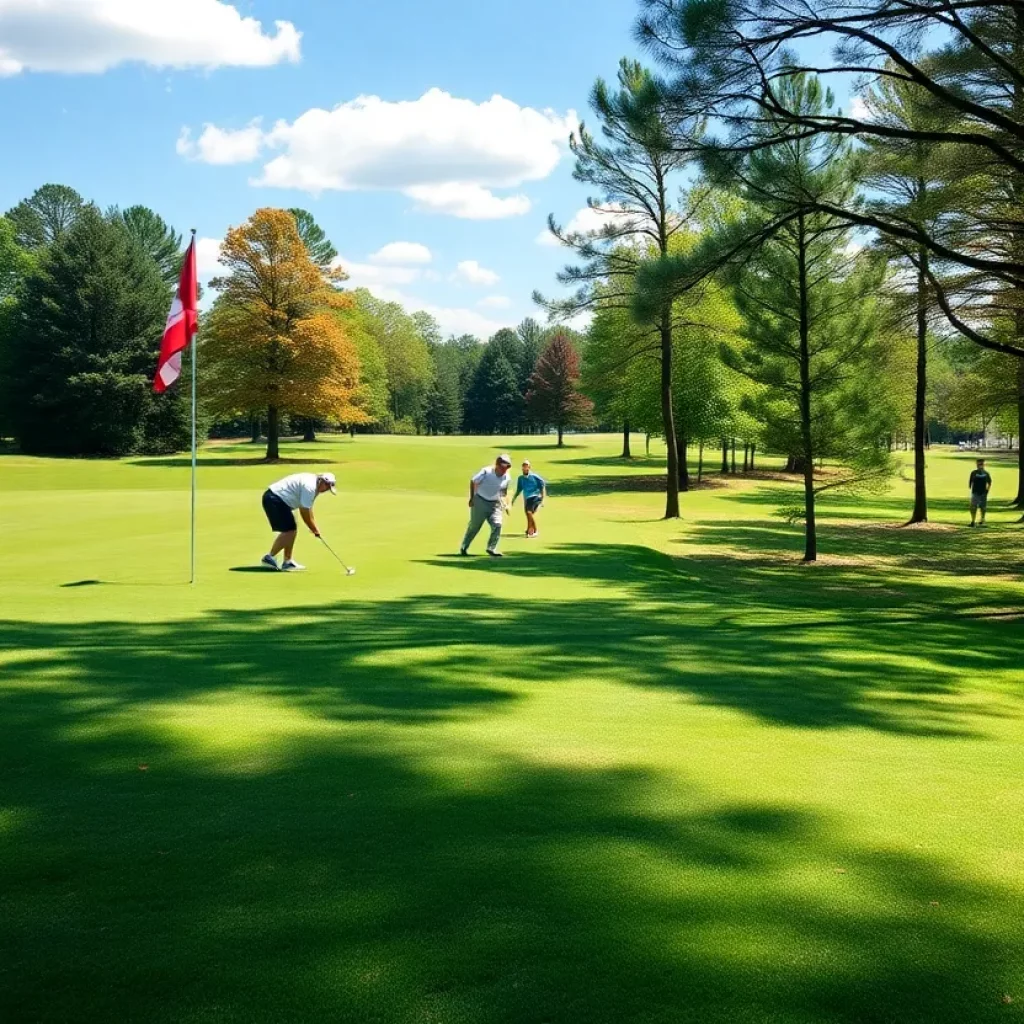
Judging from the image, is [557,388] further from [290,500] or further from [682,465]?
[290,500]

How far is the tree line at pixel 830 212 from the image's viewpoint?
1312 cm

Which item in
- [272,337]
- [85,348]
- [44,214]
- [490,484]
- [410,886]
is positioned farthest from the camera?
[44,214]

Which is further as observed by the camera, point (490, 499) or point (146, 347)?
point (146, 347)

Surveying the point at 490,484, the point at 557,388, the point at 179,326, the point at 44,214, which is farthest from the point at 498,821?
the point at 44,214

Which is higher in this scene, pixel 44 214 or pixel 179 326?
pixel 44 214

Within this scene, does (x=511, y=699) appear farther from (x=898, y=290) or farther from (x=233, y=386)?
(x=233, y=386)

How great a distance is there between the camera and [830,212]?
15188 mm

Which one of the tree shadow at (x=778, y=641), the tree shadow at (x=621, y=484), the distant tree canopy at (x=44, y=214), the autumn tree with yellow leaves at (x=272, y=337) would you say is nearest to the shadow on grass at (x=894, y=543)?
the tree shadow at (x=778, y=641)

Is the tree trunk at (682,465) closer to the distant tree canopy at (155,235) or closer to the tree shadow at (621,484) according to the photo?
the tree shadow at (621,484)

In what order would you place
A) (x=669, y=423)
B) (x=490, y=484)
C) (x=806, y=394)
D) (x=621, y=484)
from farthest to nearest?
(x=621, y=484), (x=669, y=423), (x=806, y=394), (x=490, y=484)

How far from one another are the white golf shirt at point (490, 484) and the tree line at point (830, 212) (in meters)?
3.95

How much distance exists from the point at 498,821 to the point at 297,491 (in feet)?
39.4

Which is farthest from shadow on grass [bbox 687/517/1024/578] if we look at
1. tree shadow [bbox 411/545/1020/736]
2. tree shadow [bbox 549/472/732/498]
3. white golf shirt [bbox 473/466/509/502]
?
tree shadow [bbox 549/472/732/498]

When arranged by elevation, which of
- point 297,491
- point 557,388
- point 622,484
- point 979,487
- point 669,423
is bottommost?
point 622,484
